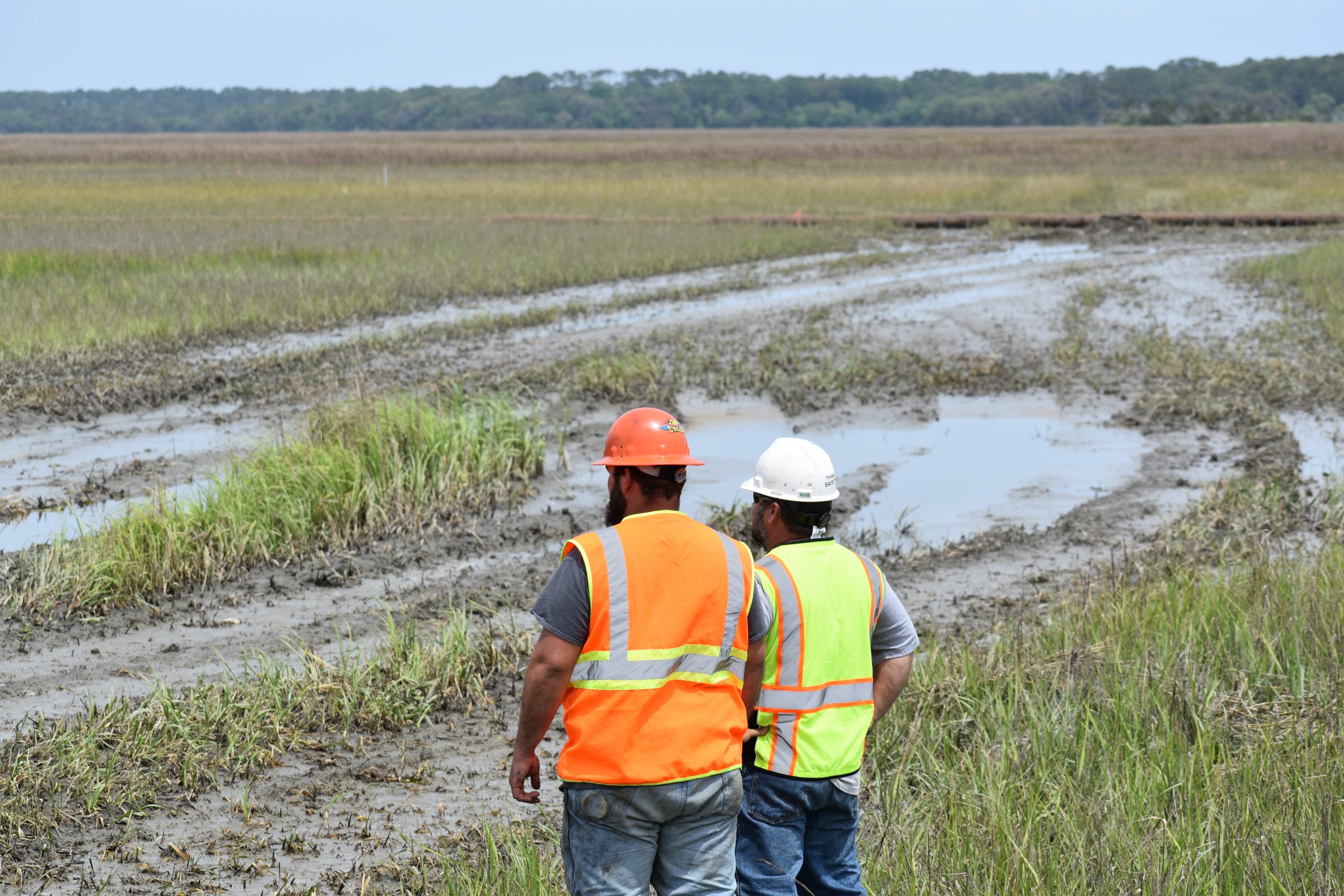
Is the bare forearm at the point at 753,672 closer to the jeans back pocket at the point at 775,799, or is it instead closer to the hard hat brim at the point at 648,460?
the jeans back pocket at the point at 775,799

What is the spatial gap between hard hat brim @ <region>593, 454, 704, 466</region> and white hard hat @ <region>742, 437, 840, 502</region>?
10.4 inches

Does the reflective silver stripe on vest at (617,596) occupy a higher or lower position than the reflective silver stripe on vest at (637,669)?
higher

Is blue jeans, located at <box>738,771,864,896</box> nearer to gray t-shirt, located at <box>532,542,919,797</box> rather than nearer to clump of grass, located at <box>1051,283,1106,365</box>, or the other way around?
gray t-shirt, located at <box>532,542,919,797</box>

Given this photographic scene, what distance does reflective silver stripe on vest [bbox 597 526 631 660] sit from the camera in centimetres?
284

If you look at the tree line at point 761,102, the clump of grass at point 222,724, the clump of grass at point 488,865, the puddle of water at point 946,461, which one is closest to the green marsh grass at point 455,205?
the puddle of water at point 946,461

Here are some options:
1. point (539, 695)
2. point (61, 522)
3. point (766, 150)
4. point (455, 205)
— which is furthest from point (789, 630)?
point (766, 150)

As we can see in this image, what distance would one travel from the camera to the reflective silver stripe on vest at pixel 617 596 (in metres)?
2.84

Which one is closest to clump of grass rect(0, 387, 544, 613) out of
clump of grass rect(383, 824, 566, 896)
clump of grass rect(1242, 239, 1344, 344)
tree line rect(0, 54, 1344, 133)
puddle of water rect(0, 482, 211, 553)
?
puddle of water rect(0, 482, 211, 553)

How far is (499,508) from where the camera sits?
921 cm

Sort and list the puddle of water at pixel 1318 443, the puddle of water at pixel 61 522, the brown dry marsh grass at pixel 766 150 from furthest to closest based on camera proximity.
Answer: the brown dry marsh grass at pixel 766 150, the puddle of water at pixel 1318 443, the puddle of water at pixel 61 522

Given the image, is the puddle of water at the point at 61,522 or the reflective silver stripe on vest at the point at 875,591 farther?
the puddle of water at the point at 61,522

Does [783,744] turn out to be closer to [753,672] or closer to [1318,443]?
[753,672]

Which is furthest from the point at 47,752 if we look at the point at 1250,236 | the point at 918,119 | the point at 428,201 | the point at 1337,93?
the point at 918,119

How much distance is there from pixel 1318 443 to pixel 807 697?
9487mm
